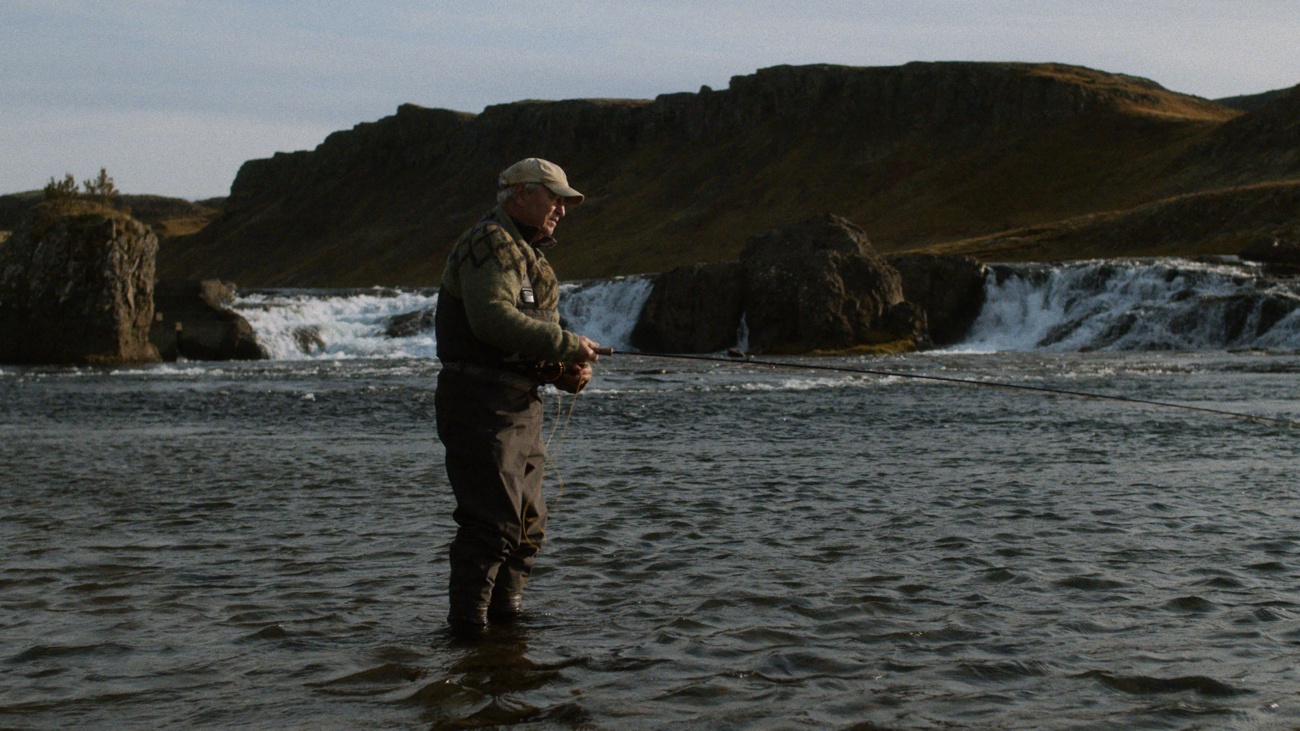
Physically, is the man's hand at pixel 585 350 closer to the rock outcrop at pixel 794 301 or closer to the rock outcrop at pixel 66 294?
the rock outcrop at pixel 66 294

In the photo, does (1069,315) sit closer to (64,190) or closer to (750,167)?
(64,190)

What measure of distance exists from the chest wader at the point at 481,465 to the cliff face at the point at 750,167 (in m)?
84.4

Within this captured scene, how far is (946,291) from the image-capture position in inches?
1865

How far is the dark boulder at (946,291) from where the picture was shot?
46.9 meters

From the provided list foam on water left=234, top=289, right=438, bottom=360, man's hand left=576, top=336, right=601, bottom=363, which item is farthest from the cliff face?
man's hand left=576, top=336, right=601, bottom=363

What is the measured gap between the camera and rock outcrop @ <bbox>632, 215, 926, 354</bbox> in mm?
41781

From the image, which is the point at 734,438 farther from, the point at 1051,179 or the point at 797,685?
the point at 1051,179

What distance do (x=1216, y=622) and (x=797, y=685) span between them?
6.84 feet

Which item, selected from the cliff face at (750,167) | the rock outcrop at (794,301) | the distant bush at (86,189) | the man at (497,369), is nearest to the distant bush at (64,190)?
the distant bush at (86,189)

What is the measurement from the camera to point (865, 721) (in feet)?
14.5

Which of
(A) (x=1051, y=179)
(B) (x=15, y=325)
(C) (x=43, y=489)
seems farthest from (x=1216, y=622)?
(A) (x=1051, y=179)

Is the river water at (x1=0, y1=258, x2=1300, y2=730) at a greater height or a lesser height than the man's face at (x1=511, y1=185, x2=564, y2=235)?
lesser

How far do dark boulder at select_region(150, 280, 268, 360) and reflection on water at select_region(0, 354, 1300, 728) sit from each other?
27.7m

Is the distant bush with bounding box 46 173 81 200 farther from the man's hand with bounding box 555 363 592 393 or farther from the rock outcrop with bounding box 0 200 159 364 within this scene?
the man's hand with bounding box 555 363 592 393
